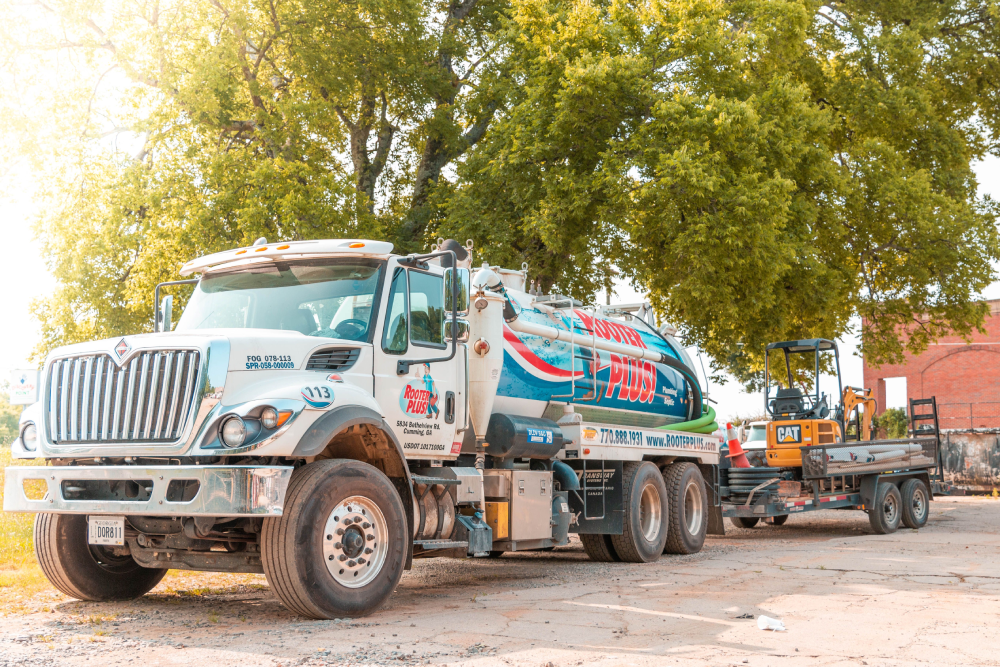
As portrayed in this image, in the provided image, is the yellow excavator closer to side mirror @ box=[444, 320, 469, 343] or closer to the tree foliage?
the tree foliage

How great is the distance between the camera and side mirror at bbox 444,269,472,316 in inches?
338

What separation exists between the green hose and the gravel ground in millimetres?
2470

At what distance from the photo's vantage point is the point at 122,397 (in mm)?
7336

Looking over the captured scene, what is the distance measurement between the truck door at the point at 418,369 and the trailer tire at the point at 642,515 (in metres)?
3.58

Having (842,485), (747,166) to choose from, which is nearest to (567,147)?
(747,166)

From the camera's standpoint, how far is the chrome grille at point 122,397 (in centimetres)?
711

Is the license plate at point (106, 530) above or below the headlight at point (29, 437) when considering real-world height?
below

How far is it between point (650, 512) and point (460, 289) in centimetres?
519

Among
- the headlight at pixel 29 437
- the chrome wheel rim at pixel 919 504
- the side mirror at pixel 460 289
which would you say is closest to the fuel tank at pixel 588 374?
the side mirror at pixel 460 289

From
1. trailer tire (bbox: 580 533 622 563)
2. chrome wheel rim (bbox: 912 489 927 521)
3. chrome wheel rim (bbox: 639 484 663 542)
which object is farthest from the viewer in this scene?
chrome wheel rim (bbox: 912 489 927 521)

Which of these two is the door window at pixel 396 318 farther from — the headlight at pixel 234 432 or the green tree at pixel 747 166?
the green tree at pixel 747 166

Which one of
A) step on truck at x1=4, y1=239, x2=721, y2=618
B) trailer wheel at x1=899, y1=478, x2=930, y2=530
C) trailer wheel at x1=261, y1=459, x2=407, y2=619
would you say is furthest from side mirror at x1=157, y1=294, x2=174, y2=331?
trailer wheel at x1=899, y1=478, x2=930, y2=530

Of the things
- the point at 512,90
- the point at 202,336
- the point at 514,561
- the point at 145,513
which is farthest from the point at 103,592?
the point at 512,90

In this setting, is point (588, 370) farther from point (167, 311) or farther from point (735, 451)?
point (167, 311)
